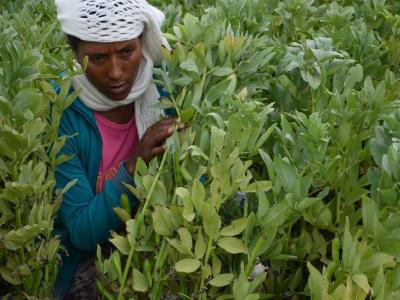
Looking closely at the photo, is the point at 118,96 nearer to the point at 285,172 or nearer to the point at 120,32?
the point at 120,32

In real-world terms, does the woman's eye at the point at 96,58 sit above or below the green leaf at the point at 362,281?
below

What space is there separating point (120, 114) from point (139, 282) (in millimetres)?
806

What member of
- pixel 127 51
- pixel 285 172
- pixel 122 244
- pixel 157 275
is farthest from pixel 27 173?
pixel 285 172

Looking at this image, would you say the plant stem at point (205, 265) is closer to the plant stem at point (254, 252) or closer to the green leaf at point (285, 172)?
the plant stem at point (254, 252)

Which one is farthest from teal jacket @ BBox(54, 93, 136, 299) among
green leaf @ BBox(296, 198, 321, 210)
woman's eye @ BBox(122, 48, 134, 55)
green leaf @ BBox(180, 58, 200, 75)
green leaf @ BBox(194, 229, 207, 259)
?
green leaf @ BBox(296, 198, 321, 210)

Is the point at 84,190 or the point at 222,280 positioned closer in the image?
the point at 222,280

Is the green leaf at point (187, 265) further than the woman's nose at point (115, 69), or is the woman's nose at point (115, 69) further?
the woman's nose at point (115, 69)

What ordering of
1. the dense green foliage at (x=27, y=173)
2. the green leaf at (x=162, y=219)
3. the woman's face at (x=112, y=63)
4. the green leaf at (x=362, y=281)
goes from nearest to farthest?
the green leaf at (x=362, y=281) < the green leaf at (x=162, y=219) < the dense green foliage at (x=27, y=173) < the woman's face at (x=112, y=63)

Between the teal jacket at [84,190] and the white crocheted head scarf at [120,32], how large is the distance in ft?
0.23

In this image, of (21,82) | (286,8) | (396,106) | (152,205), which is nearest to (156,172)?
(152,205)

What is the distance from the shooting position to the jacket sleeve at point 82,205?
190 cm

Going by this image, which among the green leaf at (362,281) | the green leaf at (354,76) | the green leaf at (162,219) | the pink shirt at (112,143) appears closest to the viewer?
the green leaf at (362,281)

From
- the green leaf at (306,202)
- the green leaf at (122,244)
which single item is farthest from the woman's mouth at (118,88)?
the green leaf at (306,202)

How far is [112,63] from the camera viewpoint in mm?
1954
